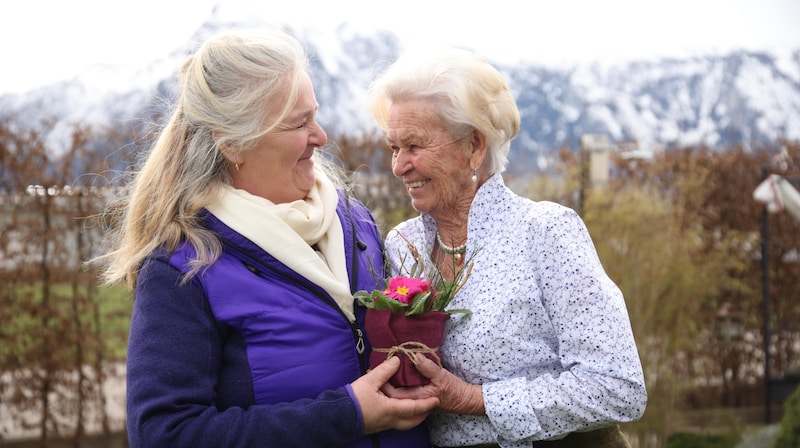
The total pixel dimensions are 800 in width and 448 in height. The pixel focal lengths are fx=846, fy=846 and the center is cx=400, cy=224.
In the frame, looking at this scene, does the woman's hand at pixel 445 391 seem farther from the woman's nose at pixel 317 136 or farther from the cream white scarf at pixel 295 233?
the woman's nose at pixel 317 136

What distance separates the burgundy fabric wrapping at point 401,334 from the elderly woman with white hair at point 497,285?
55mm

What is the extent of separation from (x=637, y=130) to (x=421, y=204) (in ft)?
102

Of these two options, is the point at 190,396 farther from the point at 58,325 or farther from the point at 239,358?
the point at 58,325

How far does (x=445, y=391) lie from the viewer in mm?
2404

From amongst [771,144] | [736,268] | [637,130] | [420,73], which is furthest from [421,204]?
[637,130]

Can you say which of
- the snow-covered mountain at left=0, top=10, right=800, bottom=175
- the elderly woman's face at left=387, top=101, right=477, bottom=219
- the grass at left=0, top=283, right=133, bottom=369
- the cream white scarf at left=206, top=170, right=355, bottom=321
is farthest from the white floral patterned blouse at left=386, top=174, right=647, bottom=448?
the snow-covered mountain at left=0, top=10, right=800, bottom=175

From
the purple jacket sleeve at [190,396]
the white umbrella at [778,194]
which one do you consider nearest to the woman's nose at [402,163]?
the purple jacket sleeve at [190,396]

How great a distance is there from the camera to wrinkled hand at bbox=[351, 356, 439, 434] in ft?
7.49

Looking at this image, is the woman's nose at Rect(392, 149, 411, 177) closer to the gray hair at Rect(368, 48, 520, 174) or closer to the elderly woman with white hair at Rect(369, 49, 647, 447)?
the elderly woman with white hair at Rect(369, 49, 647, 447)

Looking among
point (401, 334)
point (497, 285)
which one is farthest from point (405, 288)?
point (497, 285)

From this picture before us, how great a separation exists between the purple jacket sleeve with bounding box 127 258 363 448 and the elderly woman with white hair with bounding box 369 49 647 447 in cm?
30

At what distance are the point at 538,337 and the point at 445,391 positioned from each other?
1.05 feet

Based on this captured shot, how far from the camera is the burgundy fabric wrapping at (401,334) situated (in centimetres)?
233

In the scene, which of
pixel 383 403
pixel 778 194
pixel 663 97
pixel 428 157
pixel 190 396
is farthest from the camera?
pixel 663 97
